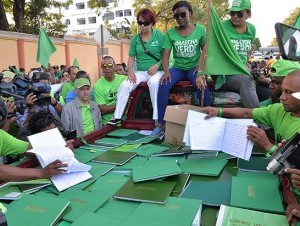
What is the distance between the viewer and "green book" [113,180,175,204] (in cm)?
196

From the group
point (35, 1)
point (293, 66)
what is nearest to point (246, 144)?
point (293, 66)

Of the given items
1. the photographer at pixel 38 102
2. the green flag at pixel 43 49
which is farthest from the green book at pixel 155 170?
the green flag at pixel 43 49

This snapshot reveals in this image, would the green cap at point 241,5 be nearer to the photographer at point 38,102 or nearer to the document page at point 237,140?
the document page at point 237,140

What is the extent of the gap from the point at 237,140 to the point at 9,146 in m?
1.74

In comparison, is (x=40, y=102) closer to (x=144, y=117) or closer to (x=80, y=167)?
(x=144, y=117)

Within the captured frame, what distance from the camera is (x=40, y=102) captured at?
375cm

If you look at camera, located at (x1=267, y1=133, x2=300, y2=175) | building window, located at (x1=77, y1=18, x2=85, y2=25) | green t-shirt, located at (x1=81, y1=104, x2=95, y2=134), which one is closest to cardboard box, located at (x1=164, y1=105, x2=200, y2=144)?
green t-shirt, located at (x1=81, y1=104, x2=95, y2=134)

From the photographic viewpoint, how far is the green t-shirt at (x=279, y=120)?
228 cm

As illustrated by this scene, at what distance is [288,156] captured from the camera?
166 centimetres

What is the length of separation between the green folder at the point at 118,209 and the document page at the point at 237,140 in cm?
94

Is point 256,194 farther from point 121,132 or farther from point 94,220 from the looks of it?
point 121,132

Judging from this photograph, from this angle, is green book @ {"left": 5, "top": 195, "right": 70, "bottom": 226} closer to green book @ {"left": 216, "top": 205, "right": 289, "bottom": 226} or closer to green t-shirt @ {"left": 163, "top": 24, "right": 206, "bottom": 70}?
green book @ {"left": 216, "top": 205, "right": 289, "bottom": 226}

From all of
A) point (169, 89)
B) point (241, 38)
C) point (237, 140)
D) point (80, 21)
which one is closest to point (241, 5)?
point (241, 38)

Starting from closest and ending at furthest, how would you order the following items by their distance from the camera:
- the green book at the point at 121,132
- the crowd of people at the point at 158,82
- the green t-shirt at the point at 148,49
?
the crowd of people at the point at 158,82 < the green book at the point at 121,132 < the green t-shirt at the point at 148,49
